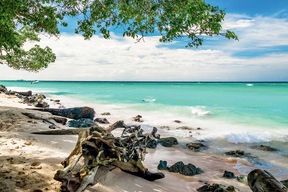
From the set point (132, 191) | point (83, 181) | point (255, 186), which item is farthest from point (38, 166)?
Answer: point (255, 186)

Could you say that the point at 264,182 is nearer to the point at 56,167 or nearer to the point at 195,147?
the point at 56,167

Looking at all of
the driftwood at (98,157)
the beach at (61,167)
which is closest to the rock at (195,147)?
the beach at (61,167)

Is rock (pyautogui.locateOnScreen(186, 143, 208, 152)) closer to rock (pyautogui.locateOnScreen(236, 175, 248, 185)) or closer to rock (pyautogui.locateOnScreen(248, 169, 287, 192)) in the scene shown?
rock (pyautogui.locateOnScreen(236, 175, 248, 185))

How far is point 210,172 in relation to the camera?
8148 millimetres

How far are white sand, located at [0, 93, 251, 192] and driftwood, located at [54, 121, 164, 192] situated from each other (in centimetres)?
27

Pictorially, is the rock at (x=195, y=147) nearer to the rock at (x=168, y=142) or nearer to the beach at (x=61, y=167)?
the beach at (x=61, y=167)

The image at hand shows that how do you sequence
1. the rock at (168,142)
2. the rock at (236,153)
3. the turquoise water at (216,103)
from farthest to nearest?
the turquoise water at (216,103)
the rock at (168,142)
the rock at (236,153)

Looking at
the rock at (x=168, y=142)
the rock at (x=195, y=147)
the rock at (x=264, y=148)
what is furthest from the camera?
the rock at (x=264, y=148)

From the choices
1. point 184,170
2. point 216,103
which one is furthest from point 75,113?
point 216,103

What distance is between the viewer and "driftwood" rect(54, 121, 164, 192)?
4715 mm

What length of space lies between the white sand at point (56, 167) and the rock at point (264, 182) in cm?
184

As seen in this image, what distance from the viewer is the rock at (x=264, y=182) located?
4.62 metres

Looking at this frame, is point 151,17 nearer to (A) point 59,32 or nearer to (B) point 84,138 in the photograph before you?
(B) point 84,138

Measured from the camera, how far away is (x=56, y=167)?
6023 mm
